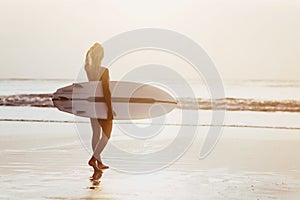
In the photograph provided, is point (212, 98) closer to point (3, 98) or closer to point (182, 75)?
point (182, 75)

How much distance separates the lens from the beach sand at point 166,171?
9.84 feet

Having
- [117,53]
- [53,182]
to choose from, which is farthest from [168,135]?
[53,182]

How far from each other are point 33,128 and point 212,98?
1551 millimetres

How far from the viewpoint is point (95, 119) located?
153 inches

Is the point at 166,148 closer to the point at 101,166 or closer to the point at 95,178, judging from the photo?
the point at 101,166

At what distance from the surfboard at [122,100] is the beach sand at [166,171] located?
Result: 32cm

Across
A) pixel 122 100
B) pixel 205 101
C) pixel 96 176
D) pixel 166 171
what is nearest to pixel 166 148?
pixel 122 100

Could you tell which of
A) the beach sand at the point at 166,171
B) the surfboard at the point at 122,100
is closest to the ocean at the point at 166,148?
the beach sand at the point at 166,171

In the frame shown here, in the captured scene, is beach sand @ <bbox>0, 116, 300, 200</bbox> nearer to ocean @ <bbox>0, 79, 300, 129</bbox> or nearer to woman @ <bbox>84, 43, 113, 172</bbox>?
woman @ <bbox>84, 43, 113, 172</bbox>

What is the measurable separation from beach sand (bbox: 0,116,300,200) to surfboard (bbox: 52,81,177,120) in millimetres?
319

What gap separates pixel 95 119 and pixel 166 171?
2.29ft

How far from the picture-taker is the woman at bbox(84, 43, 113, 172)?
139 inches

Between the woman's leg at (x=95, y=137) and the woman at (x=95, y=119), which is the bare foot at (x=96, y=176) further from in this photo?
the woman's leg at (x=95, y=137)

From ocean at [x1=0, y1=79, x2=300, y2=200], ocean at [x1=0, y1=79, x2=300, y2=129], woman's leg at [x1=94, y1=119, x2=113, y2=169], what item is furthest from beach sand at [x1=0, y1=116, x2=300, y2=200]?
ocean at [x1=0, y1=79, x2=300, y2=129]
